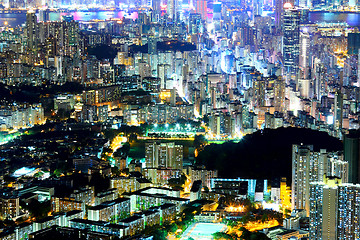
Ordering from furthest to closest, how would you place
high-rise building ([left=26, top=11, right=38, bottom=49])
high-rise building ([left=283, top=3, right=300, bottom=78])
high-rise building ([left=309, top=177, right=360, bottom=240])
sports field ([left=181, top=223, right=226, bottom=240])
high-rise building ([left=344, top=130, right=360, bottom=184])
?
high-rise building ([left=26, top=11, right=38, bottom=49]), high-rise building ([left=283, top=3, right=300, bottom=78]), high-rise building ([left=344, top=130, right=360, bottom=184]), sports field ([left=181, top=223, right=226, bottom=240]), high-rise building ([left=309, top=177, right=360, bottom=240])

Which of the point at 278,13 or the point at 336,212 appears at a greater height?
the point at 278,13

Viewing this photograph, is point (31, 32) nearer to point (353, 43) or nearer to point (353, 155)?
point (353, 43)

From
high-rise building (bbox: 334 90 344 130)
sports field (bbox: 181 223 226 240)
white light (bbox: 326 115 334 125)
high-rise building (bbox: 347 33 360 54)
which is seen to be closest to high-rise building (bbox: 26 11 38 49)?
high-rise building (bbox: 347 33 360 54)

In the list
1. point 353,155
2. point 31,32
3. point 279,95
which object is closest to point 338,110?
point 279,95

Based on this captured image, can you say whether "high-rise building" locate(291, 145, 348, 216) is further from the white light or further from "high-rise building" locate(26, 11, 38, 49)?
"high-rise building" locate(26, 11, 38, 49)

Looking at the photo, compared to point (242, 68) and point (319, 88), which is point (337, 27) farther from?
point (319, 88)
